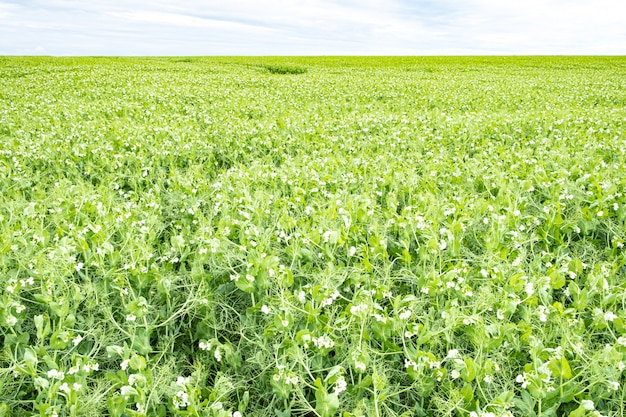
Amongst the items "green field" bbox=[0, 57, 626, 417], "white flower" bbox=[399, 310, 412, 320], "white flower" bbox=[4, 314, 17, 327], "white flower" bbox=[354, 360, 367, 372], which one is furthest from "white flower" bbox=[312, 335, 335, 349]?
"white flower" bbox=[4, 314, 17, 327]

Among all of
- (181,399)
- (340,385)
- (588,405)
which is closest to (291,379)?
(340,385)

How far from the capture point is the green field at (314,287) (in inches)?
114

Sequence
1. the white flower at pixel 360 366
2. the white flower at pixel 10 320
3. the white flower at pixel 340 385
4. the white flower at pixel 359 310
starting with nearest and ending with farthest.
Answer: the white flower at pixel 340 385, the white flower at pixel 360 366, the white flower at pixel 359 310, the white flower at pixel 10 320

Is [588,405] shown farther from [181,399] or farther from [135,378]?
[135,378]

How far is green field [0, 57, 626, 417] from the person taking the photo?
9.50 ft

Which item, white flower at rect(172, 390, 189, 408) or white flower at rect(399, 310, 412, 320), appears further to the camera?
white flower at rect(399, 310, 412, 320)

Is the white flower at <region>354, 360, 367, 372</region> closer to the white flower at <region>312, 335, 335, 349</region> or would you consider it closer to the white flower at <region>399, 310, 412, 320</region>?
the white flower at <region>312, 335, 335, 349</region>

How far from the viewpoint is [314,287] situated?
346 cm

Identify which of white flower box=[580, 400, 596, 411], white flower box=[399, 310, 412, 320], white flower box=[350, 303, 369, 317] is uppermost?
white flower box=[350, 303, 369, 317]

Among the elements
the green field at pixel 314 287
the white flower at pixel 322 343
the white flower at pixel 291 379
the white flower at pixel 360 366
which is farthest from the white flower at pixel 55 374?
the white flower at pixel 360 366

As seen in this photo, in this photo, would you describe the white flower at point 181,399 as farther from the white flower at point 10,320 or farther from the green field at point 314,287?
the white flower at point 10,320

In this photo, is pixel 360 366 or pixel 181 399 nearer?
pixel 181 399

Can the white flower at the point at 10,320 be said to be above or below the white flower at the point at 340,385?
above

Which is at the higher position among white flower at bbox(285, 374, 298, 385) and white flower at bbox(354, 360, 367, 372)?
white flower at bbox(354, 360, 367, 372)
